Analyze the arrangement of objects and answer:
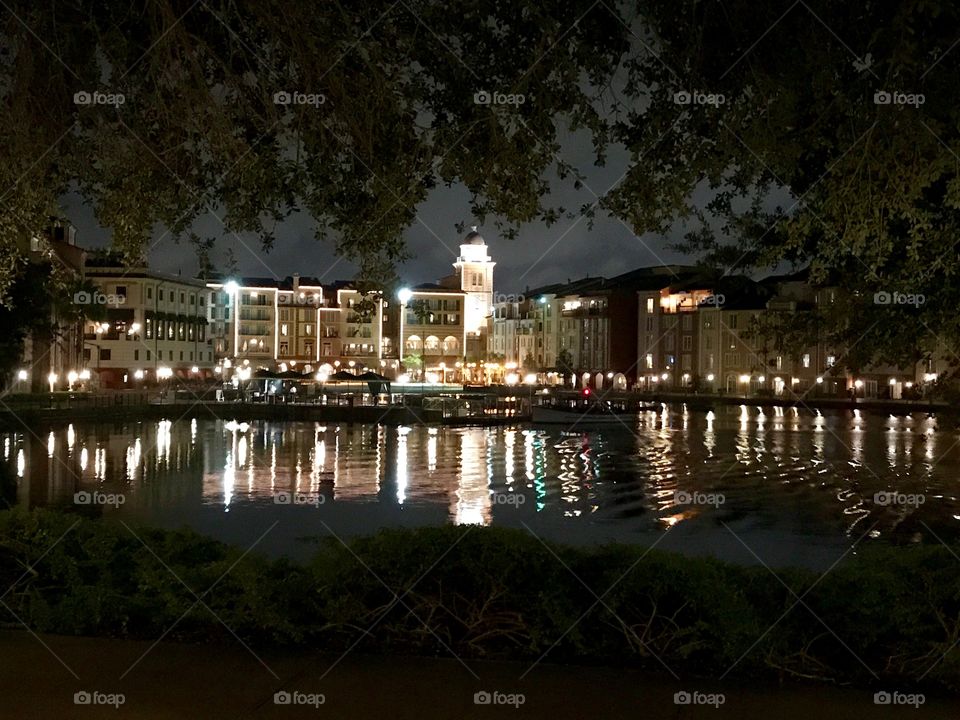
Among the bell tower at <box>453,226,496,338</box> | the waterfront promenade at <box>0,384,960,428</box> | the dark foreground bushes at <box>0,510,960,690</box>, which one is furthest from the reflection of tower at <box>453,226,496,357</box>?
the dark foreground bushes at <box>0,510,960,690</box>

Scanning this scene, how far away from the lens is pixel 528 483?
1254 inches

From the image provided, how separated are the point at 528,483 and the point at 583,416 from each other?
40461mm

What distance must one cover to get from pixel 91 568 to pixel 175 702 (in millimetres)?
2768

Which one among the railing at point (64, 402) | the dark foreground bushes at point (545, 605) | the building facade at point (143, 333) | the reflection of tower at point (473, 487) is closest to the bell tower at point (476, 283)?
the building facade at point (143, 333)

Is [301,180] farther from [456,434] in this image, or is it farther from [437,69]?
[456,434]

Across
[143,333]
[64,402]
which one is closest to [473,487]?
[64,402]

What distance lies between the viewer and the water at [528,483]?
882 inches

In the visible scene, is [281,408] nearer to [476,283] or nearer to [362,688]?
[362,688]

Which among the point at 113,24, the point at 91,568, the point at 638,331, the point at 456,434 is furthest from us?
the point at 638,331

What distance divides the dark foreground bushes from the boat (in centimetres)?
5641

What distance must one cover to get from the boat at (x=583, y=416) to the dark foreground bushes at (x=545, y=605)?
185ft

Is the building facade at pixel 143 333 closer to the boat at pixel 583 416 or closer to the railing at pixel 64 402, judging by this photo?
the railing at pixel 64 402

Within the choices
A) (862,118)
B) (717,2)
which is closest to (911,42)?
(862,118)

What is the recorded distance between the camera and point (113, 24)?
8.41 meters
